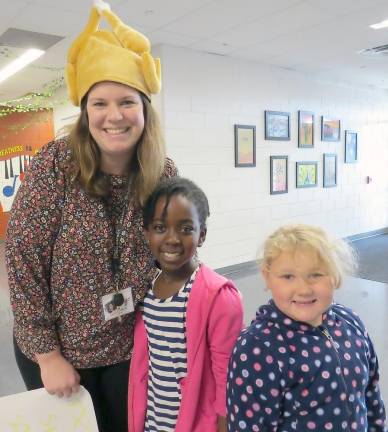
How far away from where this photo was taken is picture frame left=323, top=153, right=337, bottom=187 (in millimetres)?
5848

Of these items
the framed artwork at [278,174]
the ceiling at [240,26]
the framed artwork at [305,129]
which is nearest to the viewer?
the ceiling at [240,26]

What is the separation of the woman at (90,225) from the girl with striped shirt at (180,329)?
6cm

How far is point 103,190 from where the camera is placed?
107 cm

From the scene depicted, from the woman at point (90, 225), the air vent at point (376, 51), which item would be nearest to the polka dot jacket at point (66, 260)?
the woman at point (90, 225)

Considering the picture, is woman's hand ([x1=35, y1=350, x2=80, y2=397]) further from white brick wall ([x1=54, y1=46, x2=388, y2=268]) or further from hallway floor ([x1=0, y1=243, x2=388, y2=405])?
white brick wall ([x1=54, y1=46, x2=388, y2=268])

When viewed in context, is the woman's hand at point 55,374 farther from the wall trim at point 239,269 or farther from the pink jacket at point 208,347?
the wall trim at point 239,269

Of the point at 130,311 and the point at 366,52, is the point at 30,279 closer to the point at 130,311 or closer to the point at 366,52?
the point at 130,311

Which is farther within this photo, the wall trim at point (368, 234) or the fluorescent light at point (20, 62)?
the wall trim at point (368, 234)

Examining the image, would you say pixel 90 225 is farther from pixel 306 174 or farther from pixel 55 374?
pixel 306 174

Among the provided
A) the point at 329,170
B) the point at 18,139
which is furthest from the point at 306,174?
the point at 18,139

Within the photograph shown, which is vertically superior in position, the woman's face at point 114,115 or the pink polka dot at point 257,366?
the woman's face at point 114,115

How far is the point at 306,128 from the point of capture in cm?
548

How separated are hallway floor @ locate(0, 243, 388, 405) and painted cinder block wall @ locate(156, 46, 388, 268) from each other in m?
0.58

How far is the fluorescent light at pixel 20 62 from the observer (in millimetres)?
4180
